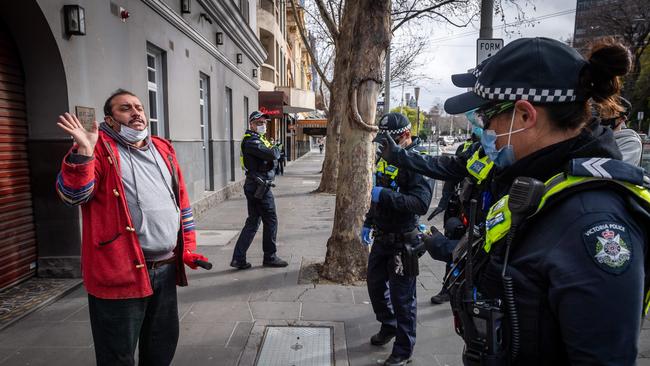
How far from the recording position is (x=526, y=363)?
124cm

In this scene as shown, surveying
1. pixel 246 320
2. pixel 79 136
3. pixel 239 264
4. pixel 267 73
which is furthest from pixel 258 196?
pixel 267 73

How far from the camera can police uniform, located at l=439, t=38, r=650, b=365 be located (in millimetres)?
1039

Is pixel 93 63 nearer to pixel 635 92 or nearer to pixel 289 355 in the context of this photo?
pixel 289 355

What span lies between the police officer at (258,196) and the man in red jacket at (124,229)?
2.94 meters

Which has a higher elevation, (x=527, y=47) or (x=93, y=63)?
(x=93, y=63)

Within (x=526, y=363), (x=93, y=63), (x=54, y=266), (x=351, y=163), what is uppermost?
(x=93, y=63)

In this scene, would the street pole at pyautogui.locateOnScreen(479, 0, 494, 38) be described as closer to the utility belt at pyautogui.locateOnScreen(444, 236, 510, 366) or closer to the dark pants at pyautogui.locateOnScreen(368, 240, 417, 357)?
the dark pants at pyautogui.locateOnScreen(368, 240, 417, 357)

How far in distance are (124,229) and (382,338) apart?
7.70 ft

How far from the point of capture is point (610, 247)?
1043 mm

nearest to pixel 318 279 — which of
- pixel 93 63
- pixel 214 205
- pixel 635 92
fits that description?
pixel 93 63

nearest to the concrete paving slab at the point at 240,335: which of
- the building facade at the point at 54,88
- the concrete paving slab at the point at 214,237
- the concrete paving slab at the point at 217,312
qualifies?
the concrete paving slab at the point at 217,312

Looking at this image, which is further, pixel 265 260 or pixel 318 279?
pixel 265 260

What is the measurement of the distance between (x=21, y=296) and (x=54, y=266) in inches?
23.5

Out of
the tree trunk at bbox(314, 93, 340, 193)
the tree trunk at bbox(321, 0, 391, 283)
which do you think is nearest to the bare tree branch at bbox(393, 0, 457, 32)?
the tree trunk at bbox(314, 93, 340, 193)
